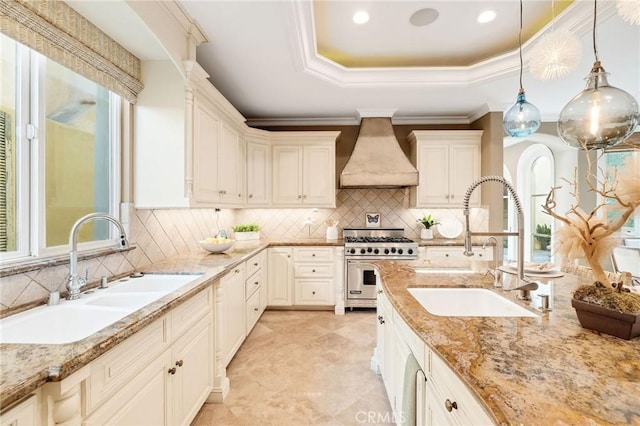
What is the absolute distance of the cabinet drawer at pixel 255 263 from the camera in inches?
114

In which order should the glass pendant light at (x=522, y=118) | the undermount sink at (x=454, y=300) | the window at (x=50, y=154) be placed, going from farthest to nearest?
the glass pendant light at (x=522, y=118)
the undermount sink at (x=454, y=300)
the window at (x=50, y=154)

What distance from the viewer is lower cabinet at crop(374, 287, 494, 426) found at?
0.81 metres

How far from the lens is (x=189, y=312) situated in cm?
164

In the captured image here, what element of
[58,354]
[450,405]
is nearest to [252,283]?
[58,354]

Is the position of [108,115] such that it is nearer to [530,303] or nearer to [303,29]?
[303,29]

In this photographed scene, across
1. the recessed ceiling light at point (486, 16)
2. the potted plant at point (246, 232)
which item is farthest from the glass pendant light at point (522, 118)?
the potted plant at point (246, 232)

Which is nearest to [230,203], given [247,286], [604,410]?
→ [247,286]

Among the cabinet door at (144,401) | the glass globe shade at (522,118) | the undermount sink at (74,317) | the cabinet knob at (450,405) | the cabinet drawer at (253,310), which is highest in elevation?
the glass globe shade at (522,118)

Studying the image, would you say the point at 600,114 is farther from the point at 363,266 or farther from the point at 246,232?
the point at 246,232

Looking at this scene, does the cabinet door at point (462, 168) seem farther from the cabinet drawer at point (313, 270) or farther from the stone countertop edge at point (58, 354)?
the stone countertop edge at point (58, 354)

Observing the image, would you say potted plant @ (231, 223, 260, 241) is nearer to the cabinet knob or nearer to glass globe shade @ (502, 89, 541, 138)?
glass globe shade @ (502, 89, 541, 138)

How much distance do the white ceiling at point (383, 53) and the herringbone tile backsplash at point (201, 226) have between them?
4.19 ft
